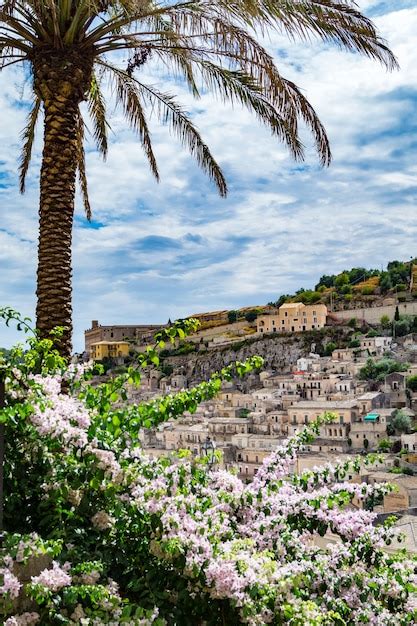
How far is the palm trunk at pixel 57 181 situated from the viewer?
581 centimetres

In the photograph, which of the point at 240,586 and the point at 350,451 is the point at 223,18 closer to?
the point at 240,586

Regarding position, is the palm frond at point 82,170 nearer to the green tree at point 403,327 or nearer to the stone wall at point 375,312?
the green tree at point 403,327

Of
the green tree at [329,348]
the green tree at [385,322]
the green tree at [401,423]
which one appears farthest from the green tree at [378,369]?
the green tree at [385,322]

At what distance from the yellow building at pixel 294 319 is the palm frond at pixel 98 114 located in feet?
245

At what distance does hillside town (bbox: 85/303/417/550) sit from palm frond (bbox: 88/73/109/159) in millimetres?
12333

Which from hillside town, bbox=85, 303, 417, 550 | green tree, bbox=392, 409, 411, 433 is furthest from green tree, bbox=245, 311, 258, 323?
green tree, bbox=392, 409, 411, 433

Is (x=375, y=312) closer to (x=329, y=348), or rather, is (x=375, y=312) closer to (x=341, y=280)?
(x=329, y=348)

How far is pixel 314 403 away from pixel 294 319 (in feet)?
A: 110

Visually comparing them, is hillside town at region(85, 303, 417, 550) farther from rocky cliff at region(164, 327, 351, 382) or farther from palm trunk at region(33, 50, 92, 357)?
palm trunk at region(33, 50, 92, 357)

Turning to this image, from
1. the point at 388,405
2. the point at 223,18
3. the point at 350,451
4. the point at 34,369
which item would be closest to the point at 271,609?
the point at 34,369

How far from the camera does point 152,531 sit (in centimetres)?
303

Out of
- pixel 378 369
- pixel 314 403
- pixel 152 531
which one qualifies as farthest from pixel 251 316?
pixel 152 531

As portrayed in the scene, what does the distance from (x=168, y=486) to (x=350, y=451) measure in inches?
1592

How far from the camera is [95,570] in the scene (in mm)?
2729
